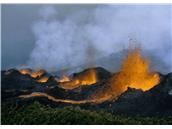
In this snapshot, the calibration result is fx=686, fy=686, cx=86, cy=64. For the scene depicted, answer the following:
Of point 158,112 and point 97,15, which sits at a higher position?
point 97,15

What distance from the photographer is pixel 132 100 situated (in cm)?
523

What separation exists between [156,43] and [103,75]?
0.47 m

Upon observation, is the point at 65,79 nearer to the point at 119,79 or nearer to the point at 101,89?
the point at 101,89

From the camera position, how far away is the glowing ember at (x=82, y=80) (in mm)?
5248

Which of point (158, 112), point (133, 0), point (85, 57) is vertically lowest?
point (158, 112)

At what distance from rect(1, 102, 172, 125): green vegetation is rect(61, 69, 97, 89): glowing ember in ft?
0.56

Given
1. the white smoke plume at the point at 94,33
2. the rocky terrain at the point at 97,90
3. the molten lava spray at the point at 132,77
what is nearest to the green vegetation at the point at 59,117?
the rocky terrain at the point at 97,90

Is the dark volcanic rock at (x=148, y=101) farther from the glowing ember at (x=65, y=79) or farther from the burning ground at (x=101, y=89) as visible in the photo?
the glowing ember at (x=65, y=79)

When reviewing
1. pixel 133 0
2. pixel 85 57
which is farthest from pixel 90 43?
pixel 133 0

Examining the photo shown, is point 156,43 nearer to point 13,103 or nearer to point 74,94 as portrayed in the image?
point 74,94

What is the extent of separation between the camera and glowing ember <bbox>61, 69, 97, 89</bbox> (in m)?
5.25

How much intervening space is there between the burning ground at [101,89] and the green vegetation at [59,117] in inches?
1.5

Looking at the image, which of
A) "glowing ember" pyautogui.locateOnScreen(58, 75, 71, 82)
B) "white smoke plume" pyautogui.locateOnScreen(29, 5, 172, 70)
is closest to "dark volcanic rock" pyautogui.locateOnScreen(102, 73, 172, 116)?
"white smoke plume" pyautogui.locateOnScreen(29, 5, 172, 70)

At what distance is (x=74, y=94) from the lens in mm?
5258
